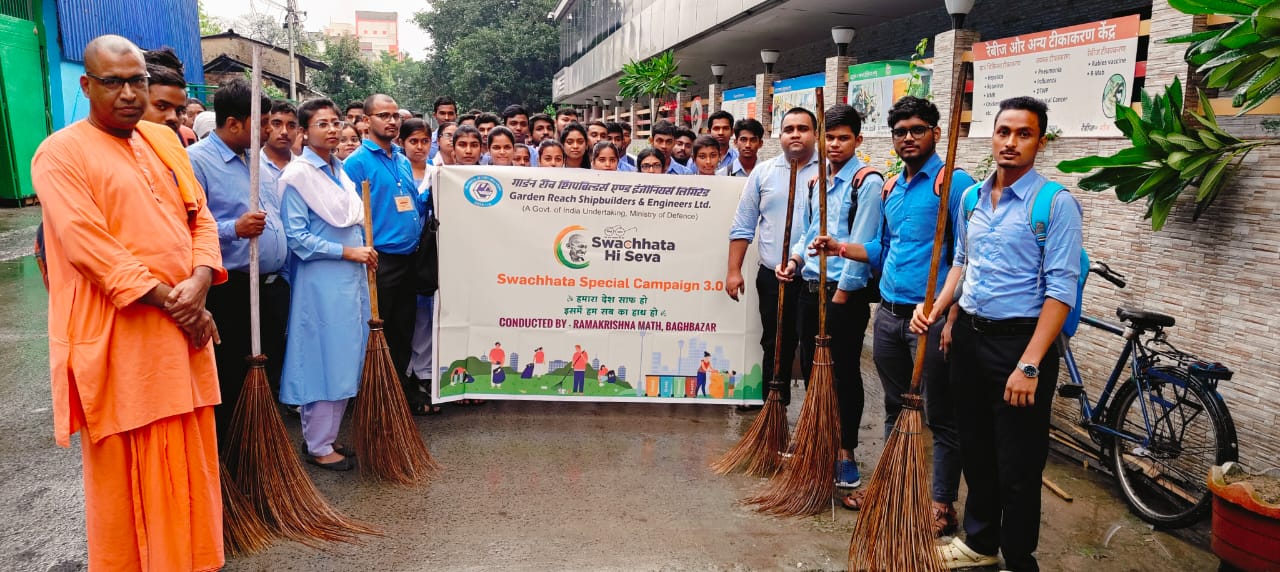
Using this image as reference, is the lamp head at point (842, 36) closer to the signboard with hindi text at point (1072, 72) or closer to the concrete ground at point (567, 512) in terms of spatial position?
the signboard with hindi text at point (1072, 72)

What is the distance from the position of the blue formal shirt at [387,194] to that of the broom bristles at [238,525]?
1716 millimetres

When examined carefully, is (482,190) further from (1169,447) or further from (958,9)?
(958,9)

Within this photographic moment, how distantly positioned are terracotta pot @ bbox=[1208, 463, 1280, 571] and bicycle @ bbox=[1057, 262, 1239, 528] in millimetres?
289

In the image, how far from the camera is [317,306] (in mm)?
3807

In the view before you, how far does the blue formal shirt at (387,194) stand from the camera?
4566 mm

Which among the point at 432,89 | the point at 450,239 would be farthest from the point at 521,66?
the point at 450,239

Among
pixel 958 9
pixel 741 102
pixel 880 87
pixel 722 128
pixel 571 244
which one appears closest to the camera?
pixel 571 244

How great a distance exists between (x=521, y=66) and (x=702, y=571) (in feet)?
135

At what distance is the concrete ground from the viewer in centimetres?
321

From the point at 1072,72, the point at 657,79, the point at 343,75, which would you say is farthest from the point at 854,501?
the point at 343,75

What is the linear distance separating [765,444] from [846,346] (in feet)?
2.21

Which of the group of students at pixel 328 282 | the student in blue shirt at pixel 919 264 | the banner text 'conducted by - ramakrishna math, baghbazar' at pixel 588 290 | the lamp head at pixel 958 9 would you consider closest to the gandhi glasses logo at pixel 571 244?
the banner text 'conducted by - ramakrishna math, baghbazar' at pixel 588 290

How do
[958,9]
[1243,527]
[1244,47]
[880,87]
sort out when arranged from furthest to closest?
[880,87] < [958,9] < [1243,527] < [1244,47]

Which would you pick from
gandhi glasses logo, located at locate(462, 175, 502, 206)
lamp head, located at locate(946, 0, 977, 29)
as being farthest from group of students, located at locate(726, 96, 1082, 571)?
lamp head, located at locate(946, 0, 977, 29)
